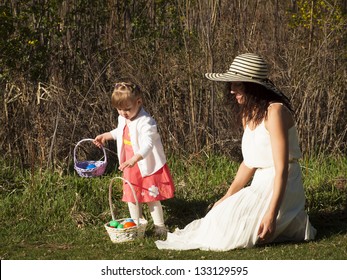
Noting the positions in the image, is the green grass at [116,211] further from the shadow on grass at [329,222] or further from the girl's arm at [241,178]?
the girl's arm at [241,178]

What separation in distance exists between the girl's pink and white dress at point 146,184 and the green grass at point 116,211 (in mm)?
297

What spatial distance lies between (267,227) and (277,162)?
444 millimetres

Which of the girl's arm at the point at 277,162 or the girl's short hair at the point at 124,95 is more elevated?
the girl's short hair at the point at 124,95

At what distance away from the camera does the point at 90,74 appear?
8031 mm

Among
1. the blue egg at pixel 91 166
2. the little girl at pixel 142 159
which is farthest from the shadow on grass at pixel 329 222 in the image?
the blue egg at pixel 91 166

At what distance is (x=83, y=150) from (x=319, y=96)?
2.46 meters

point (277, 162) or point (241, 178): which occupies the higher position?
point (277, 162)

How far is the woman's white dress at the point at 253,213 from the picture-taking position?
17.1 feet

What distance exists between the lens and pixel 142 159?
225 inches

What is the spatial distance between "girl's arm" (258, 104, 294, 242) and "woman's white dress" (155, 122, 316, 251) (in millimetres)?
123

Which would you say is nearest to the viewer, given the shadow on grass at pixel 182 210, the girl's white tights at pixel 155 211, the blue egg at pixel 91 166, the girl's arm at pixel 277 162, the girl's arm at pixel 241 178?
the girl's arm at pixel 277 162

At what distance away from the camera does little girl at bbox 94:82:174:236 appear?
19.0 feet

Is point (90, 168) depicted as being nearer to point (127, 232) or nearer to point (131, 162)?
point (131, 162)

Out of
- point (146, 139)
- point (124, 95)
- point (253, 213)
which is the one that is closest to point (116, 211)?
point (146, 139)
